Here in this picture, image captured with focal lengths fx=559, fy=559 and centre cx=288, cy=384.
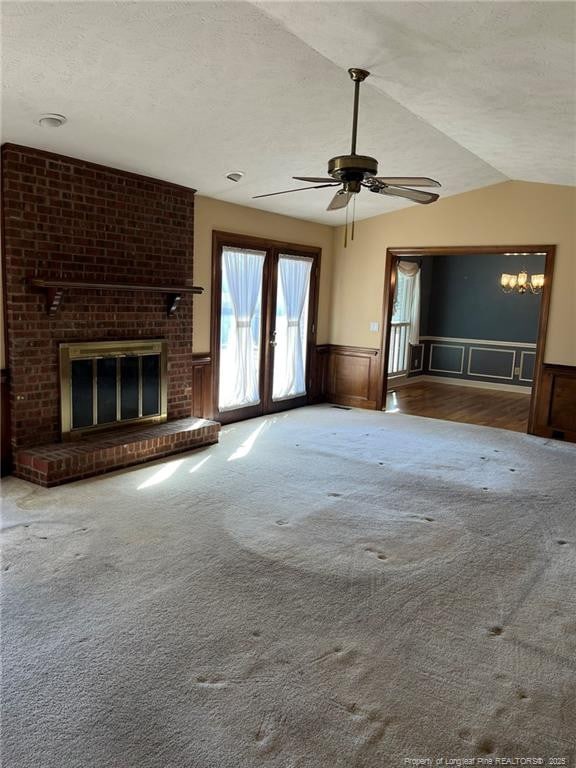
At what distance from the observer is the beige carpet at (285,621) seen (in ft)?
6.31

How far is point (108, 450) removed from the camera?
4570 millimetres

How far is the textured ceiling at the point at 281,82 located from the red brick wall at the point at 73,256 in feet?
0.78

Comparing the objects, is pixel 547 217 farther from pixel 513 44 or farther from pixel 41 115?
pixel 41 115

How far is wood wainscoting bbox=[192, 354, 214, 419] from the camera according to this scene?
5.96m

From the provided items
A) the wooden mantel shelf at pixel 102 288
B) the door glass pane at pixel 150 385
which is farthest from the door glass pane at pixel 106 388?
the wooden mantel shelf at pixel 102 288

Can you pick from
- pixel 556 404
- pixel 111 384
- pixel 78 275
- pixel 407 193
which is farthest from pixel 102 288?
pixel 556 404

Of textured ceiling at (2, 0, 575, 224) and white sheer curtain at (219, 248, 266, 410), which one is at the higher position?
textured ceiling at (2, 0, 575, 224)

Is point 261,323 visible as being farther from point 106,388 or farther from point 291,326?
point 106,388

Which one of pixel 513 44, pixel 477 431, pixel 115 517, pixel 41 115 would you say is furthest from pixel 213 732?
pixel 477 431

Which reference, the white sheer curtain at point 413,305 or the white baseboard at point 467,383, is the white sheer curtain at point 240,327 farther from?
the white sheer curtain at point 413,305

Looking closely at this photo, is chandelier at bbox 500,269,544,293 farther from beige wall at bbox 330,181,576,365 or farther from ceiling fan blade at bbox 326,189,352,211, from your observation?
ceiling fan blade at bbox 326,189,352,211

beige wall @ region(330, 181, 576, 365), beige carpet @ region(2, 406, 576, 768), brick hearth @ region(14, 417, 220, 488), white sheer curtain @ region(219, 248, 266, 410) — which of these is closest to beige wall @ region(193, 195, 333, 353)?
white sheer curtain @ region(219, 248, 266, 410)

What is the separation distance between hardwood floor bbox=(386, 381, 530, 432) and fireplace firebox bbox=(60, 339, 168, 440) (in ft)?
12.0

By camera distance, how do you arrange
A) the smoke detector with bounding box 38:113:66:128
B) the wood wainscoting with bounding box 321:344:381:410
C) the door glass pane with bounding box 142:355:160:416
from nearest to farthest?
the smoke detector with bounding box 38:113:66:128 → the door glass pane with bounding box 142:355:160:416 → the wood wainscoting with bounding box 321:344:381:410
